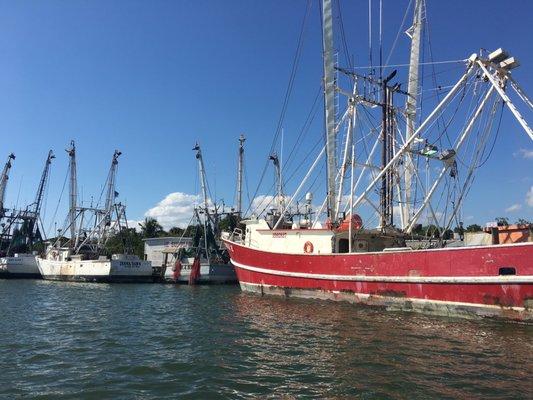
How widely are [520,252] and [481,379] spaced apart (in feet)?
27.5

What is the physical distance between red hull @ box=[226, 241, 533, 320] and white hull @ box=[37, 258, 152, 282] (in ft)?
106

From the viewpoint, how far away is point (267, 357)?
1277cm

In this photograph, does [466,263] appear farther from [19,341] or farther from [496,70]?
[19,341]

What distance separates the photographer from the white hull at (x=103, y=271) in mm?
56062

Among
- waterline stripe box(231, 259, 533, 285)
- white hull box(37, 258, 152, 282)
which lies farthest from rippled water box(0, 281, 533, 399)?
white hull box(37, 258, 152, 282)

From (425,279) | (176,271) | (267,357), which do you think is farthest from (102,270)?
(267,357)

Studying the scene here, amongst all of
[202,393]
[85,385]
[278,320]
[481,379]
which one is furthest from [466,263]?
[85,385]

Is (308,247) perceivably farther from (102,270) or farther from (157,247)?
(157,247)

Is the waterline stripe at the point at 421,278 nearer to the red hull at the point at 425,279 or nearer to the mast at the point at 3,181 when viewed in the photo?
the red hull at the point at 425,279

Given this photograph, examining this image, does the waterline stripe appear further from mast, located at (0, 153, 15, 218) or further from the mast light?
mast, located at (0, 153, 15, 218)

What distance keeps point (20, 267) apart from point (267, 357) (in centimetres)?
6230

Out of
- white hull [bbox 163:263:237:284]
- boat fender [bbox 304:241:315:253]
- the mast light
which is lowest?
white hull [bbox 163:263:237:284]

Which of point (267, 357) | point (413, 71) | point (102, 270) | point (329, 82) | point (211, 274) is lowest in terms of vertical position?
point (267, 357)

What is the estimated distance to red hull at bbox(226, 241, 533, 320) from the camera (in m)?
17.4
